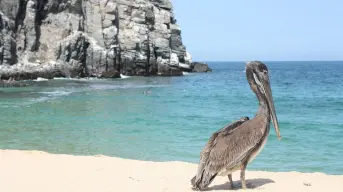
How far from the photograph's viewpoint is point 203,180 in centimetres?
641

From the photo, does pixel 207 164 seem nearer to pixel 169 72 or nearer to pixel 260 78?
pixel 260 78

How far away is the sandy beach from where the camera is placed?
7.13 meters

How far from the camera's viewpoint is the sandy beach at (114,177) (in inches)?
281

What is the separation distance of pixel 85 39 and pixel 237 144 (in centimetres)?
4646

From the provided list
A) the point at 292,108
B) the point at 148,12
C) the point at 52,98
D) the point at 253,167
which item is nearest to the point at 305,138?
the point at 253,167

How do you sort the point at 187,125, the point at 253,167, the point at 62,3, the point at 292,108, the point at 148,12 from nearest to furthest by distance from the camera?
1. the point at 253,167
2. the point at 187,125
3. the point at 292,108
4. the point at 62,3
5. the point at 148,12

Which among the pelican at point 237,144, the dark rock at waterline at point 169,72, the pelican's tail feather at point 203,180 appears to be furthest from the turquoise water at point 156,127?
the dark rock at waterline at point 169,72

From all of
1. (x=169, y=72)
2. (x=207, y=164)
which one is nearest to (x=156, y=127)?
(x=207, y=164)

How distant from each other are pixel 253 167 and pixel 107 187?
14.9ft

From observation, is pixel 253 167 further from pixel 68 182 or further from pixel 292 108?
pixel 292 108

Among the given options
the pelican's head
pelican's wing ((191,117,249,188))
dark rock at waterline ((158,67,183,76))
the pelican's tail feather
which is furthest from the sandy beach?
dark rock at waterline ((158,67,183,76))

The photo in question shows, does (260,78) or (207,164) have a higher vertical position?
(260,78)

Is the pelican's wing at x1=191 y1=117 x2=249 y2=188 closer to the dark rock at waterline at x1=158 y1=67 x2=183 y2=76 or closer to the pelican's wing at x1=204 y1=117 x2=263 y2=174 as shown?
the pelican's wing at x1=204 y1=117 x2=263 y2=174

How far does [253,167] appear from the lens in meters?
10.6
